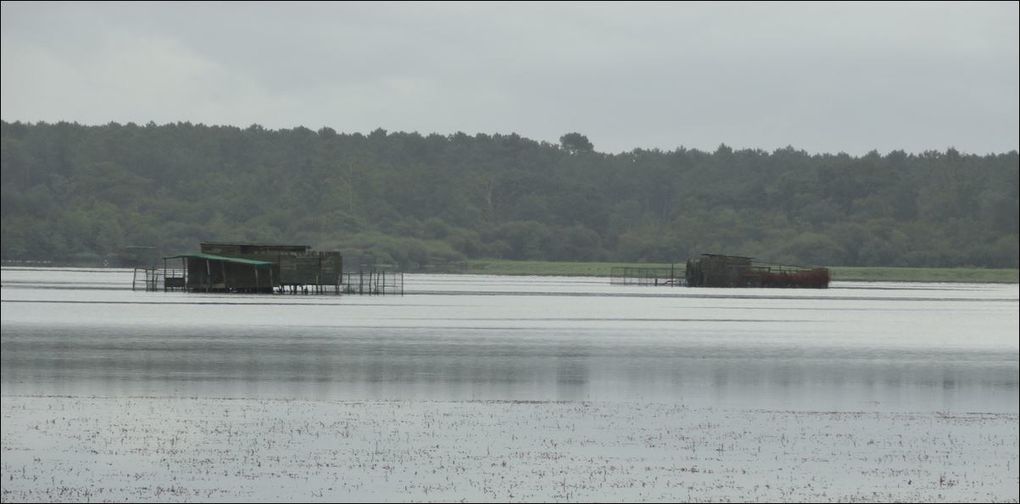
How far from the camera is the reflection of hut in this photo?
115000 mm

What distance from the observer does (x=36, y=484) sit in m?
23.2

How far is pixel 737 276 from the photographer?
16275cm

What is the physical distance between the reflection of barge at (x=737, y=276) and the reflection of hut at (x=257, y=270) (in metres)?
56.5

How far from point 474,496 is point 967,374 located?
2885cm

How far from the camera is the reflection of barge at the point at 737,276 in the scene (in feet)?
525

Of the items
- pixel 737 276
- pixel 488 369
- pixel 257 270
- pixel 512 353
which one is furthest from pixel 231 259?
pixel 737 276

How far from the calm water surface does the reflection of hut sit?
583 inches

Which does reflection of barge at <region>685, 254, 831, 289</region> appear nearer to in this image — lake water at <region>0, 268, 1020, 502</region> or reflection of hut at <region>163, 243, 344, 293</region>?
reflection of hut at <region>163, 243, 344, 293</region>

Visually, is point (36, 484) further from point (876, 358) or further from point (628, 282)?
point (628, 282)

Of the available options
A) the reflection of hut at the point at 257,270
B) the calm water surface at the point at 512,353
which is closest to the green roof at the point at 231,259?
the reflection of hut at the point at 257,270

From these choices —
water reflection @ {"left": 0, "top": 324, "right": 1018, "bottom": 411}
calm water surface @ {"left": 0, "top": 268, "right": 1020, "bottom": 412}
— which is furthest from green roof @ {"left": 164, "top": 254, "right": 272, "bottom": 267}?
water reflection @ {"left": 0, "top": 324, "right": 1018, "bottom": 411}

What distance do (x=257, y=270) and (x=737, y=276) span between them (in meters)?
67.8

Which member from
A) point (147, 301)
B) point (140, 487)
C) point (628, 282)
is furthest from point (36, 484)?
point (628, 282)

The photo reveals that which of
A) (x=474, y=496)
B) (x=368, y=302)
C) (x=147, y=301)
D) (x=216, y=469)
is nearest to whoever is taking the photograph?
(x=474, y=496)
